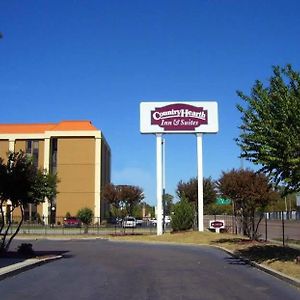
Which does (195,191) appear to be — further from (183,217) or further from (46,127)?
(46,127)

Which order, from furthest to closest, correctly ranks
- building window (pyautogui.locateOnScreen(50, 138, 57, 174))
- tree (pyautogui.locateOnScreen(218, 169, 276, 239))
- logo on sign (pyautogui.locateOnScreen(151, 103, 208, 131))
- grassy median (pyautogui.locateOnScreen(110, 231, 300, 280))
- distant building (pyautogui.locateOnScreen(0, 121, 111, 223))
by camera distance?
1. building window (pyautogui.locateOnScreen(50, 138, 57, 174))
2. distant building (pyautogui.locateOnScreen(0, 121, 111, 223))
3. logo on sign (pyautogui.locateOnScreen(151, 103, 208, 131))
4. tree (pyautogui.locateOnScreen(218, 169, 276, 239))
5. grassy median (pyautogui.locateOnScreen(110, 231, 300, 280))

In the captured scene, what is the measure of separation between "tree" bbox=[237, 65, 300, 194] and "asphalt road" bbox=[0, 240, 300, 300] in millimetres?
3356

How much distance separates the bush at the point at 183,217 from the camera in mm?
42375

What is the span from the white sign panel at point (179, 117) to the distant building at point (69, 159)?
195ft

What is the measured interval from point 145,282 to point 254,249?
11.3 m

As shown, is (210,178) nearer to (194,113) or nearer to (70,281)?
(194,113)

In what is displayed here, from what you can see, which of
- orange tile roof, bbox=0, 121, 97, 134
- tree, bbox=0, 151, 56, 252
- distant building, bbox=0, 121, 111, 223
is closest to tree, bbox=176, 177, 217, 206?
tree, bbox=0, 151, 56, 252

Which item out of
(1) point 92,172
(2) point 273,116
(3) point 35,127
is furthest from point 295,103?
(3) point 35,127

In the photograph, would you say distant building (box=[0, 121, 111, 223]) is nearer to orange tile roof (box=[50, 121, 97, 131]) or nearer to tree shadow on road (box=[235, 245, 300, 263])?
orange tile roof (box=[50, 121, 97, 131])

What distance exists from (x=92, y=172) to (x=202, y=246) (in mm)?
72837

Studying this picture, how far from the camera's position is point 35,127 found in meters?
113

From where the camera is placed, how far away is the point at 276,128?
17672mm

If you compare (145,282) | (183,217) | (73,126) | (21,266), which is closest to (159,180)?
(183,217)

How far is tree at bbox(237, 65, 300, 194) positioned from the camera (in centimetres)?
1697
